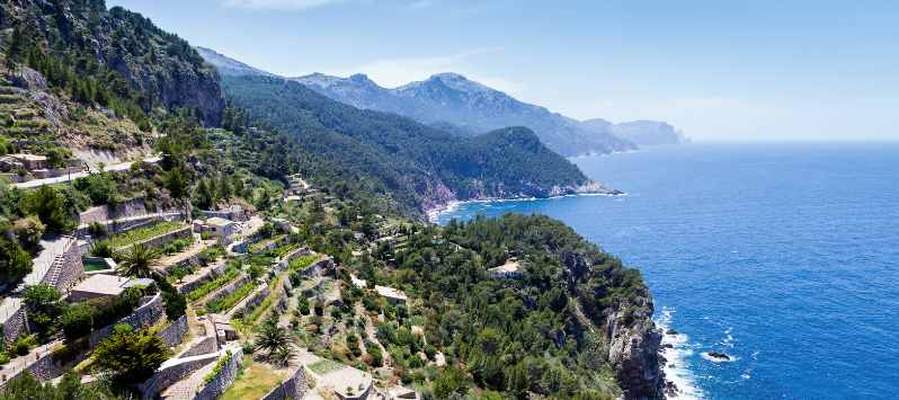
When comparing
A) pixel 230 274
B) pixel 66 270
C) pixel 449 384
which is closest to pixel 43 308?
pixel 66 270

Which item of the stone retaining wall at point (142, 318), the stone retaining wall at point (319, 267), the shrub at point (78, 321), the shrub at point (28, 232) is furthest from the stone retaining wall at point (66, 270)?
the stone retaining wall at point (319, 267)

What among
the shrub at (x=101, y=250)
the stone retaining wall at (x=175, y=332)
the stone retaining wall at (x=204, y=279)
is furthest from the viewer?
the stone retaining wall at (x=204, y=279)

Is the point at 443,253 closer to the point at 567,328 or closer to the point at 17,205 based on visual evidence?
the point at 567,328

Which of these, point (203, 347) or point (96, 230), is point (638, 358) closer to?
point (203, 347)

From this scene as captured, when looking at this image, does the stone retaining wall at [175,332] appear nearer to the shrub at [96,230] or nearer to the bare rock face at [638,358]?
the shrub at [96,230]

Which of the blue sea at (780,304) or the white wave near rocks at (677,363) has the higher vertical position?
the blue sea at (780,304)

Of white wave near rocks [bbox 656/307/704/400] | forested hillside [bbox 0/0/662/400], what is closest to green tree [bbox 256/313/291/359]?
forested hillside [bbox 0/0/662/400]

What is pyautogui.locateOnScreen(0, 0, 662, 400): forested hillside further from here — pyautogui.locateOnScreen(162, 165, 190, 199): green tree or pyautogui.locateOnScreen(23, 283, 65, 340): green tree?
pyautogui.locateOnScreen(162, 165, 190, 199): green tree

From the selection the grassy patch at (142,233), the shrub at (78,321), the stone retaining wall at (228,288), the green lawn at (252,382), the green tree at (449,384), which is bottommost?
the green tree at (449,384)
